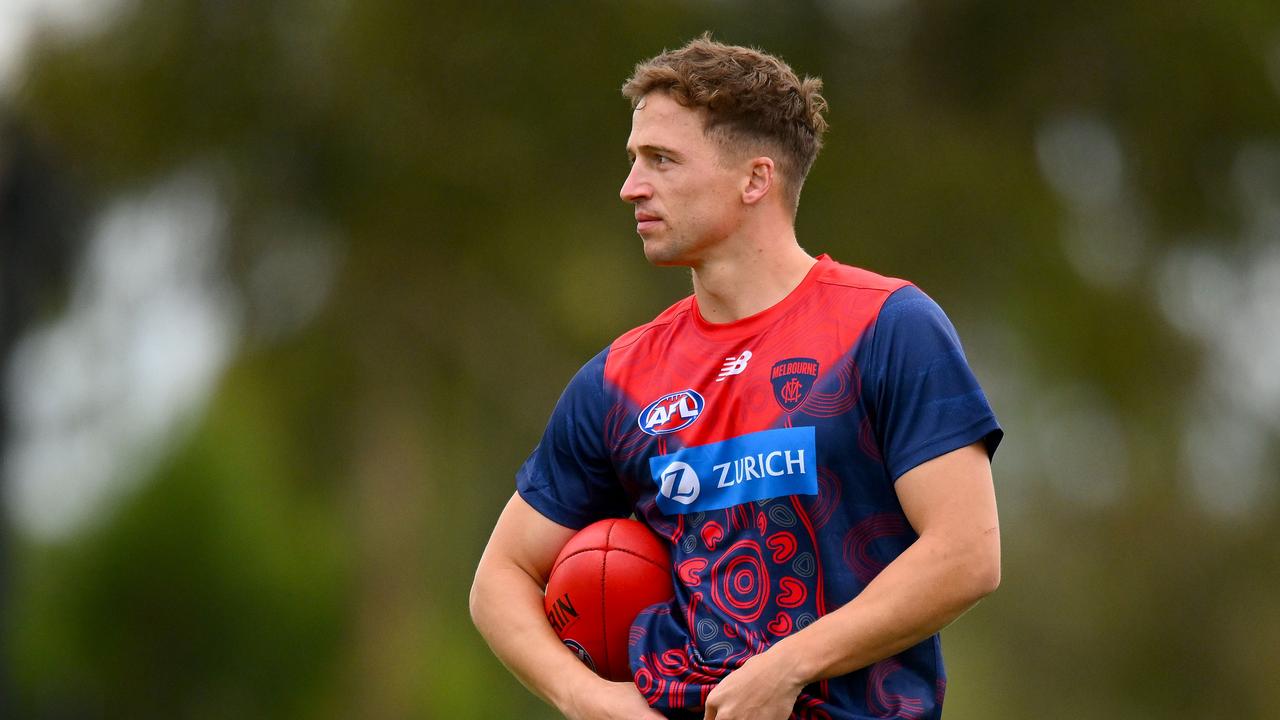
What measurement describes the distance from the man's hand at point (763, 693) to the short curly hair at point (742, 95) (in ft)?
4.54

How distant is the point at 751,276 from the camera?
4.72 m

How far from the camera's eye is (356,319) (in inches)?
649

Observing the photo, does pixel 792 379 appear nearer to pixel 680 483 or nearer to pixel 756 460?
pixel 756 460

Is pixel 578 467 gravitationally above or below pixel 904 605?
above

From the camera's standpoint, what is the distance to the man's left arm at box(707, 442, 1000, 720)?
409 cm

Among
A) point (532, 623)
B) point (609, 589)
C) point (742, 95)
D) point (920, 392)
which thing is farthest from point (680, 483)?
point (742, 95)

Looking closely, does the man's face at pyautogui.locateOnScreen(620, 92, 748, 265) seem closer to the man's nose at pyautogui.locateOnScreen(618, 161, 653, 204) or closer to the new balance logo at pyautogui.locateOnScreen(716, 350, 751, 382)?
the man's nose at pyautogui.locateOnScreen(618, 161, 653, 204)

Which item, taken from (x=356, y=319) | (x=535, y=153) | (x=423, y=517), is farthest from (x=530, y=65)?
(x=423, y=517)

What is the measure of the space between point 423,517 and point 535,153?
379cm

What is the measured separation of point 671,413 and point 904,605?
90cm

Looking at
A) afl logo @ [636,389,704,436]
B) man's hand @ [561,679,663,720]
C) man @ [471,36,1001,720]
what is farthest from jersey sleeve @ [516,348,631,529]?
man's hand @ [561,679,663,720]

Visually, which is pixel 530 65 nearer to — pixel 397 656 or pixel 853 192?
pixel 853 192

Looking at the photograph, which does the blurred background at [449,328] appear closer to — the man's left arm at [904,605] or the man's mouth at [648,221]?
the man's mouth at [648,221]

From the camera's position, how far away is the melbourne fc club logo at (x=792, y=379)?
4.41 m
